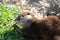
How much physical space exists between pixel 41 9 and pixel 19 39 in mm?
3220

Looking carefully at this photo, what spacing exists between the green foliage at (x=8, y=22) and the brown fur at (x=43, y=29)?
0.29m

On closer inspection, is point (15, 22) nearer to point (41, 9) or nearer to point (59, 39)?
point (59, 39)

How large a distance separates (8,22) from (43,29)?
1.24 meters

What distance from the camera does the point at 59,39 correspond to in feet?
20.5

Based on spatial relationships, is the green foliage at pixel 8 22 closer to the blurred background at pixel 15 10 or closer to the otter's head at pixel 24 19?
the blurred background at pixel 15 10

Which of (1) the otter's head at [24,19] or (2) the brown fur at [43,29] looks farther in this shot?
(1) the otter's head at [24,19]

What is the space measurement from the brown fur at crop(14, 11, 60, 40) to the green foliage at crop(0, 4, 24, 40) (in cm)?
29

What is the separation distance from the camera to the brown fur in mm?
6371

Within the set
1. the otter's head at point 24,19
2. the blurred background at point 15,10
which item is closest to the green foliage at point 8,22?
the blurred background at point 15,10

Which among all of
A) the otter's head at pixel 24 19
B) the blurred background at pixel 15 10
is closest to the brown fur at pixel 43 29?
the otter's head at pixel 24 19

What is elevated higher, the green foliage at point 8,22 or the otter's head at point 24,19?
the otter's head at point 24,19

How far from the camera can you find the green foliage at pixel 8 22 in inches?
267

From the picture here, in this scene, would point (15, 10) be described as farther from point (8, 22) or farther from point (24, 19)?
point (24, 19)

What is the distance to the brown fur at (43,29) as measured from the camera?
20.9 feet
